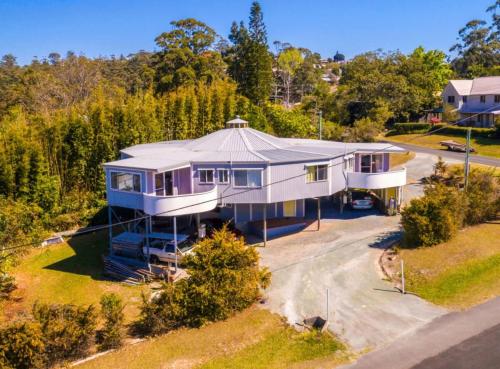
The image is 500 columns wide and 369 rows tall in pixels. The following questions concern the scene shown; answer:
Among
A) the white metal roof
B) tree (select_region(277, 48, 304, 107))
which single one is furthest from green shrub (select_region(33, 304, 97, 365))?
tree (select_region(277, 48, 304, 107))

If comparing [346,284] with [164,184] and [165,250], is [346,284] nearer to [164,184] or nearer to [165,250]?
[165,250]

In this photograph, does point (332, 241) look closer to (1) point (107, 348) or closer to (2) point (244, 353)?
(2) point (244, 353)

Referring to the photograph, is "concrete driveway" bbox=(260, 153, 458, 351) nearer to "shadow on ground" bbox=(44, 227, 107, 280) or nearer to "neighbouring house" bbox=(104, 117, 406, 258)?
"neighbouring house" bbox=(104, 117, 406, 258)

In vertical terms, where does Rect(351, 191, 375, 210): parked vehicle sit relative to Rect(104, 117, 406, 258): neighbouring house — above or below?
below

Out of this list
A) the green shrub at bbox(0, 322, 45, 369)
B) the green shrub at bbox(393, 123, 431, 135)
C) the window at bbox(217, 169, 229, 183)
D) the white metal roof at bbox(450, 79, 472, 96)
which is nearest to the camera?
the green shrub at bbox(0, 322, 45, 369)

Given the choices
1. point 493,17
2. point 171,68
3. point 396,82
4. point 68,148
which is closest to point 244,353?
point 68,148

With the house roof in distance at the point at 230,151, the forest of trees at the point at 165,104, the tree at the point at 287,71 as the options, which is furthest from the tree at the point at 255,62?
the tree at the point at 287,71
